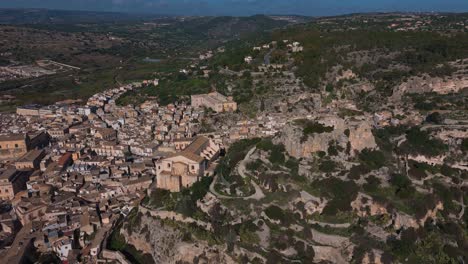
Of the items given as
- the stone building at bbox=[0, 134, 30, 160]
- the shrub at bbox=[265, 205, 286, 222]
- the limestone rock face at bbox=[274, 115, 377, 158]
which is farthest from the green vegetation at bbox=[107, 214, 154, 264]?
the stone building at bbox=[0, 134, 30, 160]

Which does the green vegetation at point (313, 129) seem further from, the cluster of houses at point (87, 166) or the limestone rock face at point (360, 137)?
the cluster of houses at point (87, 166)

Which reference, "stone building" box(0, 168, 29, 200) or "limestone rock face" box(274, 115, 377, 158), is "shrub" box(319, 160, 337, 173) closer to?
"limestone rock face" box(274, 115, 377, 158)

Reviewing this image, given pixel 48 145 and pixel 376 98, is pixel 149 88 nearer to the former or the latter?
pixel 48 145

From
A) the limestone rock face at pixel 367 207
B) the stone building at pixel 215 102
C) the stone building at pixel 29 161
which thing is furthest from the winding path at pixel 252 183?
the stone building at pixel 29 161

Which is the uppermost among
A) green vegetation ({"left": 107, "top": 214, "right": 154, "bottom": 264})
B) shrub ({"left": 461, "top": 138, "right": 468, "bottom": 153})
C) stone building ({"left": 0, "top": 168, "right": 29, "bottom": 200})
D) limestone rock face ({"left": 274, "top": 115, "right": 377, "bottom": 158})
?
limestone rock face ({"left": 274, "top": 115, "right": 377, "bottom": 158})

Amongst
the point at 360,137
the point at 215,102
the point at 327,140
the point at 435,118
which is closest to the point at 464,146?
the point at 435,118

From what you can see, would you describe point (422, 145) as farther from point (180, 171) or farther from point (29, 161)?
point (29, 161)
